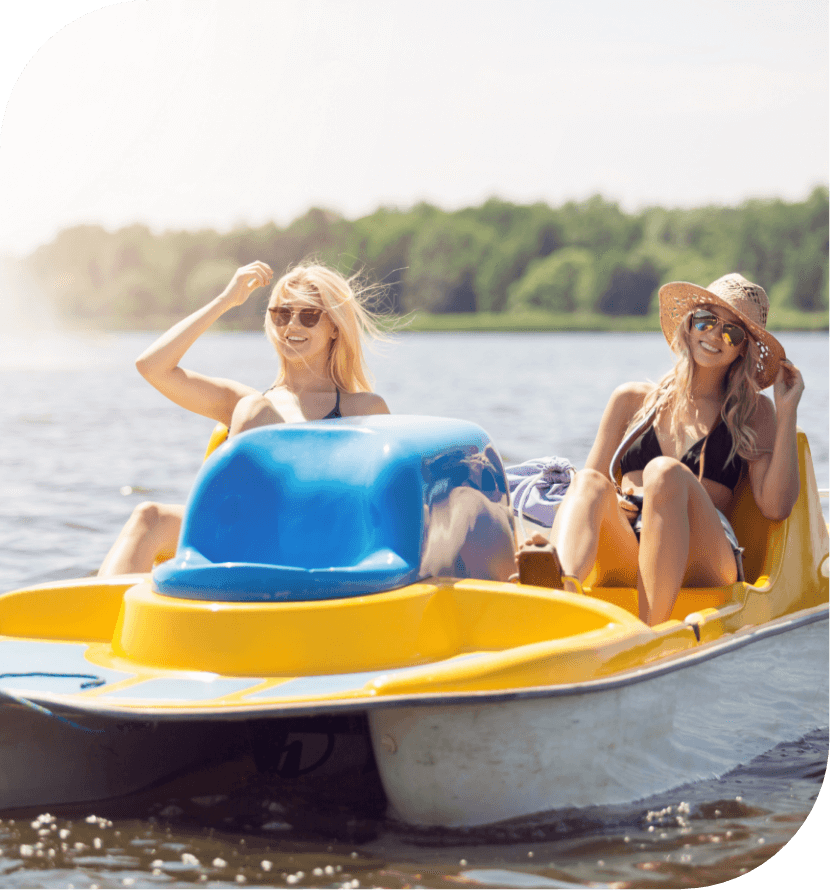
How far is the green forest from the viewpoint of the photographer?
24.0 metres

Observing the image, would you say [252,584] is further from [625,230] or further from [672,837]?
[625,230]

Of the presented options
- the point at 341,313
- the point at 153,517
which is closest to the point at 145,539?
the point at 153,517

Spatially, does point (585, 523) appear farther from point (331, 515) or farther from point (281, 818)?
point (281, 818)

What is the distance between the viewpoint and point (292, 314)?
394cm

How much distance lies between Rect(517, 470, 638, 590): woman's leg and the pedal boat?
17 centimetres

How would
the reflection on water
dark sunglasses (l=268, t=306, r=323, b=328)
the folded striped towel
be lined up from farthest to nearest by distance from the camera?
the folded striped towel
dark sunglasses (l=268, t=306, r=323, b=328)
the reflection on water

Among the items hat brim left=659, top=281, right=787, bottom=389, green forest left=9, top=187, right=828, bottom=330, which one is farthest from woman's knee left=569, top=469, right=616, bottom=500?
green forest left=9, top=187, right=828, bottom=330

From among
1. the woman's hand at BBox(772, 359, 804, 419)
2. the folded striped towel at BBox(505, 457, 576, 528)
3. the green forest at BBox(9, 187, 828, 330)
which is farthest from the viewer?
the green forest at BBox(9, 187, 828, 330)

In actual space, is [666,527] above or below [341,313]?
below

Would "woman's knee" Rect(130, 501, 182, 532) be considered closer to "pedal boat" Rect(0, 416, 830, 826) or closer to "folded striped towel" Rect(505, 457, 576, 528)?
"pedal boat" Rect(0, 416, 830, 826)

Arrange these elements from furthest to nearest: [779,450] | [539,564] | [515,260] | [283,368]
→ 1. [515,260]
2. [283,368]
3. [779,450]
4. [539,564]

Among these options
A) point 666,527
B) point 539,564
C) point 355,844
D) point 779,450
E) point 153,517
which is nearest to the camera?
point 355,844

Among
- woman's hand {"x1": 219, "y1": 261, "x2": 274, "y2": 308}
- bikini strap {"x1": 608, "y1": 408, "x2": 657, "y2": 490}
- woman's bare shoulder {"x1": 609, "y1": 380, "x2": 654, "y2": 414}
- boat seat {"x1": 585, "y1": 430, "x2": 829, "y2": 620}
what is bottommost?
boat seat {"x1": 585, "y1": 430, "x2": 829, "y2": 620}

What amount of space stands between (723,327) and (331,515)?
142 centimetres
